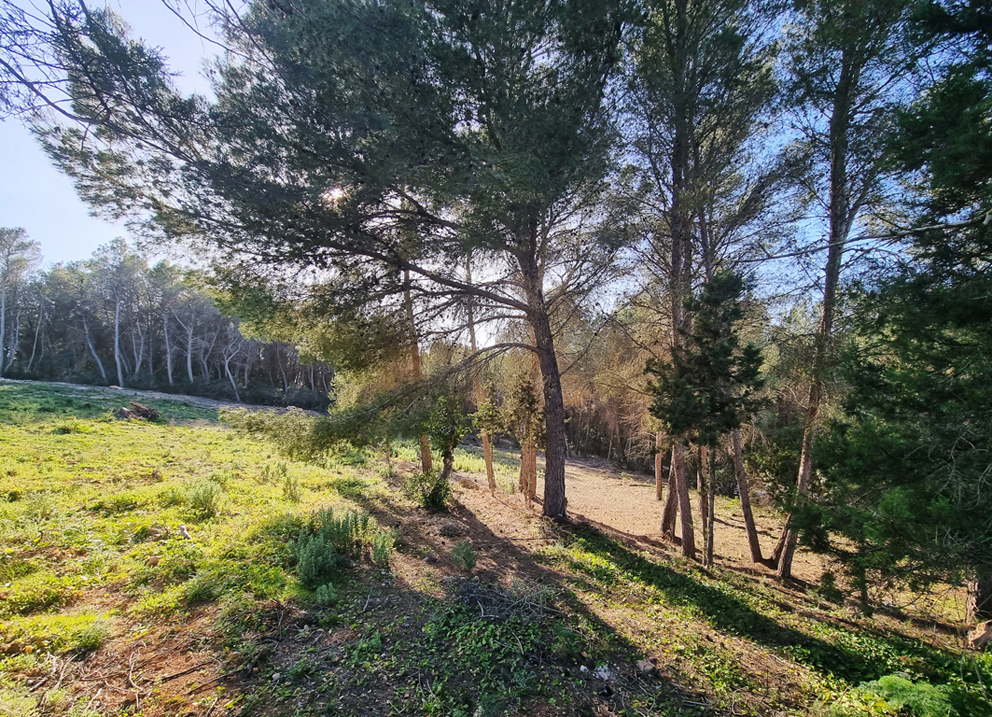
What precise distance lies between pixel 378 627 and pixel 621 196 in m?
7.53

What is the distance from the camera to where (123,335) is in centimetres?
3462

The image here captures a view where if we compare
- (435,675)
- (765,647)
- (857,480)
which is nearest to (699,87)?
(857,480)

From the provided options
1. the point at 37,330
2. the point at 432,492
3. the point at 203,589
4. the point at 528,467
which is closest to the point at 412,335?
the point at 432,492

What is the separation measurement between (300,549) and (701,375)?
598cm

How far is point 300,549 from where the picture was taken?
4.89 metres

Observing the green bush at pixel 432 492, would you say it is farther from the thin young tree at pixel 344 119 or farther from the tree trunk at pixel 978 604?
the tree trunk at pixel 978 604

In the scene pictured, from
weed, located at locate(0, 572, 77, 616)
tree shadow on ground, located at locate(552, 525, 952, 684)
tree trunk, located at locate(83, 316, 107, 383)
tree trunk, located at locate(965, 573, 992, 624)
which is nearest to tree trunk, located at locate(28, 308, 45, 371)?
tree trunk, located at locate(83, 316, 107, 383)

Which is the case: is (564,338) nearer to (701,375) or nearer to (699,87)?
(701,375)

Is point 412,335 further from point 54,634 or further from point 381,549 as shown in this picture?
point 54,634

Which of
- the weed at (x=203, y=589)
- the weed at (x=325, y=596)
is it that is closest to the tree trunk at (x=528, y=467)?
the weed at (x=325, y=596)

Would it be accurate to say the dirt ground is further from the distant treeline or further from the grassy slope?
the distant treeline

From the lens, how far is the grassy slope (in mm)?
2906

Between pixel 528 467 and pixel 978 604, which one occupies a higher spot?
pixel 528 467

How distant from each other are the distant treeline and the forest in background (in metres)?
23.1
